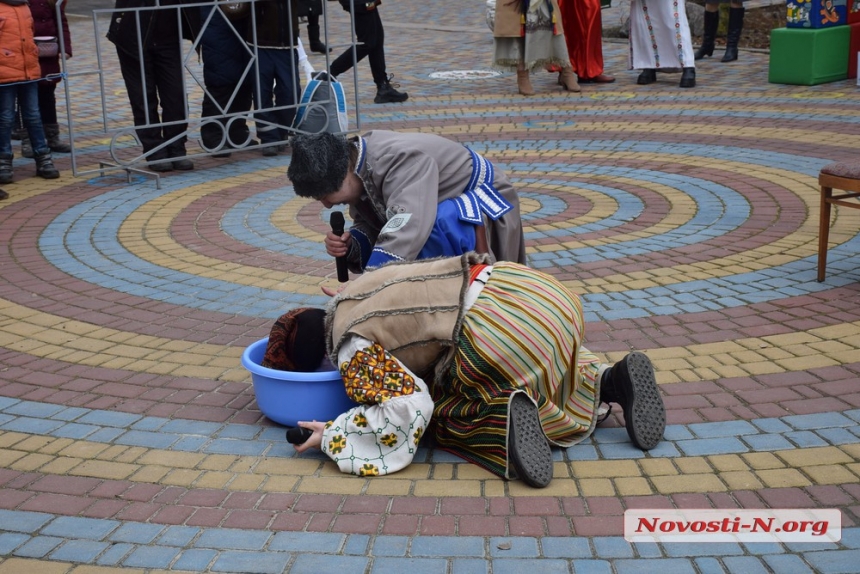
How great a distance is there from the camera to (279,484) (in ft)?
12.5

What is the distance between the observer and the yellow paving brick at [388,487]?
372cm

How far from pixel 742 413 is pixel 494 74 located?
1009cm

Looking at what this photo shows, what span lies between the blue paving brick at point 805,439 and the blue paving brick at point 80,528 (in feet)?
8.09

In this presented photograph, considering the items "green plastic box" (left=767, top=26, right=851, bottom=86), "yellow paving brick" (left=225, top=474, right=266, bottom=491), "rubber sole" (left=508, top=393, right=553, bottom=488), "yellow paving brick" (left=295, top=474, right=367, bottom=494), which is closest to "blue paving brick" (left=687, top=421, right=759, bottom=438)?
"rubber sole" (left=508, top=393, right=553, bottom=488)

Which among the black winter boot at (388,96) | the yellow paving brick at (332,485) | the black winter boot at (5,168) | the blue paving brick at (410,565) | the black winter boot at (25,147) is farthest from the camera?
the black winter boot at (388,96)

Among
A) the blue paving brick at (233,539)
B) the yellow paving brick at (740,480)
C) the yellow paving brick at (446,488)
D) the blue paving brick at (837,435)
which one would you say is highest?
the blue paving brick at (837,435)

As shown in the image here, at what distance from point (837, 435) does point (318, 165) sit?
7.37 ft

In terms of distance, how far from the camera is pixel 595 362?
421cm

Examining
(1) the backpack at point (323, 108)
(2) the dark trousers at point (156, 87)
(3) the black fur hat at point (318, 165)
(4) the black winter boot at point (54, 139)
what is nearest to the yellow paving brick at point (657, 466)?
(3) the black fur hat at point (318, 165)

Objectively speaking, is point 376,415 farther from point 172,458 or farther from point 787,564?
point 787,564

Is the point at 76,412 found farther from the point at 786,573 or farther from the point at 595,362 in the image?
the point at 786,573

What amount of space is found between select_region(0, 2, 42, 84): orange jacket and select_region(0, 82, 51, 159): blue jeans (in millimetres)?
168

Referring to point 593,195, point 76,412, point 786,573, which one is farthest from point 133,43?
point 786,573

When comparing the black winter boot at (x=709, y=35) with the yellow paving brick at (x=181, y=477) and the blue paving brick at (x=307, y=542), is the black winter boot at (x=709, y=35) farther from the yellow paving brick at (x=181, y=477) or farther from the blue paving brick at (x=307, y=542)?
the blue paving brick at (x=307, y=542)
